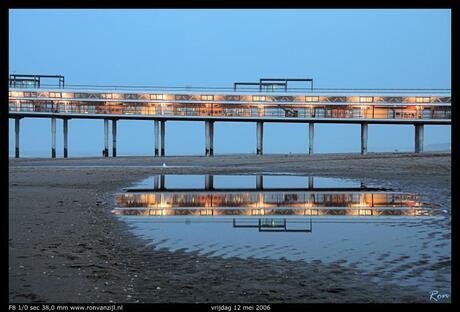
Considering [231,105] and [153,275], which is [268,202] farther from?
[231,105]

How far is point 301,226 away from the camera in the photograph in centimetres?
1029

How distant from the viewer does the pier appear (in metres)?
64.1

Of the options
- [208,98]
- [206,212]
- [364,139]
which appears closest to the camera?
[206,212]

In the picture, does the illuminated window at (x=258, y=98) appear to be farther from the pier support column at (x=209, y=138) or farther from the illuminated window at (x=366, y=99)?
the illuminated window at (x=366, y=99)

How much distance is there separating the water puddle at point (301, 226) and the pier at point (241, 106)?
48.5m

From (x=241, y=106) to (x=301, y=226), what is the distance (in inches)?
2263

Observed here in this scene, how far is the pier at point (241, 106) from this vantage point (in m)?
64.1

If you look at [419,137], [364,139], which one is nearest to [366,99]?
[364,139]

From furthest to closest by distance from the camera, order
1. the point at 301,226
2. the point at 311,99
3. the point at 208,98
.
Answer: the point at 208,98, the point at 311,99, the point at 301,226

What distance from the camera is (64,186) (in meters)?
19.9

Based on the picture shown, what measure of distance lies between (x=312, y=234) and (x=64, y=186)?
14093 mm

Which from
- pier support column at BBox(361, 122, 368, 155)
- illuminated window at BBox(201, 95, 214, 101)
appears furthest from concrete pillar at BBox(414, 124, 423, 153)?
illuminated window at BBox(201, 95, 214, 101)

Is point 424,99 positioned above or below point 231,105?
above

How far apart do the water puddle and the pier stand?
48539 mm
